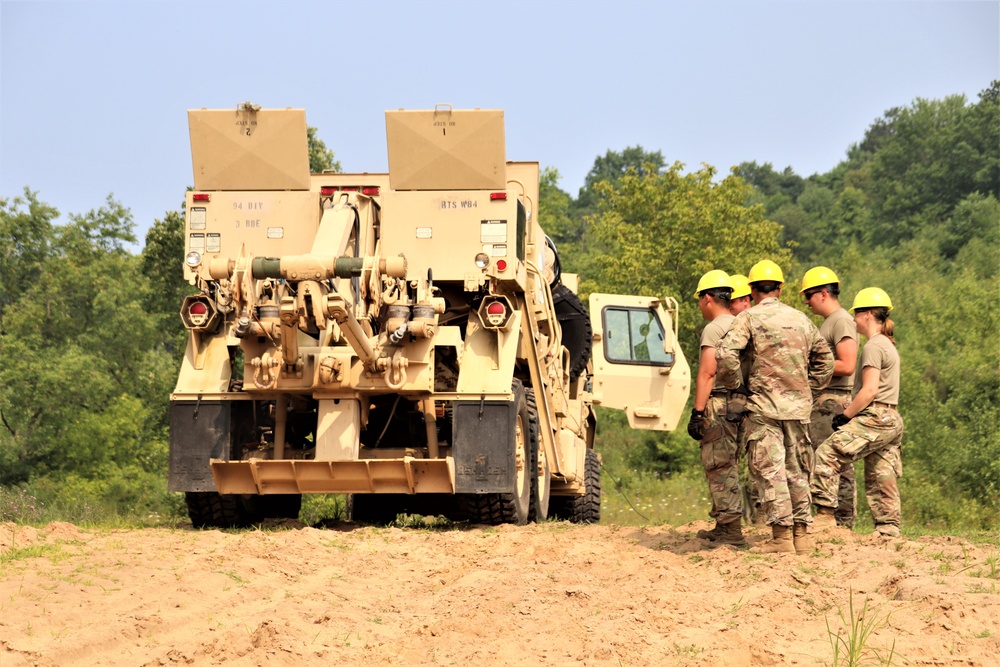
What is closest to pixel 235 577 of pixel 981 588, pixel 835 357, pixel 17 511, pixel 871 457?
pixel 981 588

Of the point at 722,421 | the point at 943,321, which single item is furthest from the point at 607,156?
the point at 722,421

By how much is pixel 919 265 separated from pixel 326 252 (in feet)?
177

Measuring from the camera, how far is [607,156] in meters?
97.7

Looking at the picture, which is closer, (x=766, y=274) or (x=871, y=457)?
(x=766, y=274)

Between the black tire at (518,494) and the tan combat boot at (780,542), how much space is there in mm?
2794

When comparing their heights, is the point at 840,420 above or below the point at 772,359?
below

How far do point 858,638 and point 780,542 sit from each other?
304cm

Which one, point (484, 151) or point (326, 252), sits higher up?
point (484, 151)

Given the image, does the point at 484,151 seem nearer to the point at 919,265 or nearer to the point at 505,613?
the point at 505,613

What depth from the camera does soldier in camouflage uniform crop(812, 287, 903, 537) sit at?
9.91 m

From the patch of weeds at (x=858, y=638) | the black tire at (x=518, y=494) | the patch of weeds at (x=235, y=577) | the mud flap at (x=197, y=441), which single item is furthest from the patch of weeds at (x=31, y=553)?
the patch of weeds at (x=858, y=638)

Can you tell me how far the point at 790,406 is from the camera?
894 cm

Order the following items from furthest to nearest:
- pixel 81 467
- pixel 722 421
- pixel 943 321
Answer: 1. pixel 943 321
2. pixel 81 467
3. pixel 722 421

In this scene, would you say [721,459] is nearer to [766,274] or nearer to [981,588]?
[766,274]
